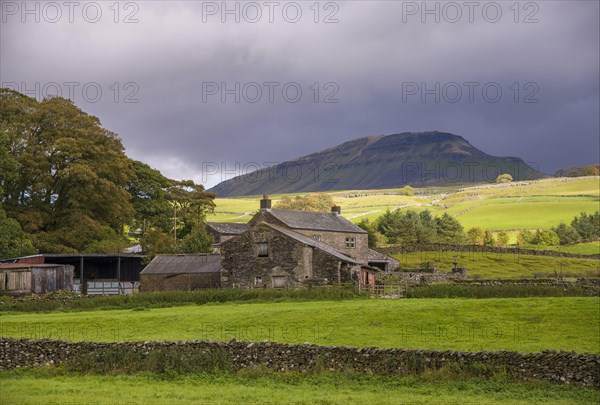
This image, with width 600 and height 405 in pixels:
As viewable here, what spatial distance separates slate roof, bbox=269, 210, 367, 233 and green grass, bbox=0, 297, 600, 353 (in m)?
33.9

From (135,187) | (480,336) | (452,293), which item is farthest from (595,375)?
(135,187)

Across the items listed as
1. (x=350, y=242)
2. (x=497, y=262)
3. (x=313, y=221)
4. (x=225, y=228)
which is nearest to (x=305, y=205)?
(x=225, y=228)

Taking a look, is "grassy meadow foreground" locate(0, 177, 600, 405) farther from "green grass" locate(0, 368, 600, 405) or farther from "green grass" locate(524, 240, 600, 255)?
"green grass" locate(524, 240, 600, 255)

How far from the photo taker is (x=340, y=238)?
82.6 meters

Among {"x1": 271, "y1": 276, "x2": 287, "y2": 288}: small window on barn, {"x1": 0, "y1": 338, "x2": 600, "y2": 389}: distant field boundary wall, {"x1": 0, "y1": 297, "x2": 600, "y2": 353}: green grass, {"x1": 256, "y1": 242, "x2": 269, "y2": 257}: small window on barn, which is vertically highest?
{"x1": 256, "y1": 242, "x2": 269, "y2": 257}: small window on barn

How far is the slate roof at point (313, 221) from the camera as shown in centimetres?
7731

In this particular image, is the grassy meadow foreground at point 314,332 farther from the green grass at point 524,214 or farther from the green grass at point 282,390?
the green grass at point 524,214

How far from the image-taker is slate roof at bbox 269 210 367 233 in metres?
77.3

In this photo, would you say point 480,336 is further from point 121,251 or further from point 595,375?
point 121,251

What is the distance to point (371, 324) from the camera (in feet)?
117

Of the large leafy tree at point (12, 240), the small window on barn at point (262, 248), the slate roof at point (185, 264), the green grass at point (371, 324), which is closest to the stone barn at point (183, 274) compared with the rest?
the slate roof at point (185, 264)

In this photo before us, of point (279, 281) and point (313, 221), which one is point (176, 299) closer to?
point (279, 281)

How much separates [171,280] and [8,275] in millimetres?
12810

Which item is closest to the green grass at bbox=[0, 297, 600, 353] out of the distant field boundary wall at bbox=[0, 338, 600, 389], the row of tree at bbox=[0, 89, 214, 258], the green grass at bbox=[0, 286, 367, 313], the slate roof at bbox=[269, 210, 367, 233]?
the distant field boundary wall at bbox=[0, 338, 600, 389]
